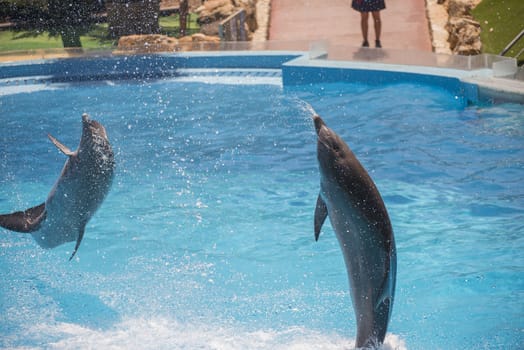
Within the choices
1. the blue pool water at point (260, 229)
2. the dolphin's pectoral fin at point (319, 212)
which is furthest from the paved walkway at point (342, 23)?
the dolphin's pectoral fin at point (319, 212)

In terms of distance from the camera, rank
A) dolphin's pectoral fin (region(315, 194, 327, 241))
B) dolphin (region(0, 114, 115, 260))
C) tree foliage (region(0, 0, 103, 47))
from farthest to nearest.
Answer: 1. tree foliage (region(0, 0, 103, 47))
2. dolphin (region(0, 114, 115, 260))
3. dolphin's pectoral fin (region(315, 194, 327, 241))

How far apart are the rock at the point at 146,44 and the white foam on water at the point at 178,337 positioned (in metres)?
7.29

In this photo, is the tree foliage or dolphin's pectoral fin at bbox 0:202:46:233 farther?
the tree foliage

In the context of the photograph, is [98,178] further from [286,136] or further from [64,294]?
[286,136]

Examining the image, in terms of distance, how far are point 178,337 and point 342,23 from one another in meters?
9.60

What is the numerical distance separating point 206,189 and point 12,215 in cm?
276

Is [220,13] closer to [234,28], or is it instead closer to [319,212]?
[234,28]

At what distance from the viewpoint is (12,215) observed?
4.01m

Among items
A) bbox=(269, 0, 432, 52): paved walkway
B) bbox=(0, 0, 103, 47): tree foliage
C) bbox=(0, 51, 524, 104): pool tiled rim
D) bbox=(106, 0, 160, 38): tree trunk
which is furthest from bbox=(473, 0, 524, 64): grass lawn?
bbox=(0, 0, 103, 47): tree foliage

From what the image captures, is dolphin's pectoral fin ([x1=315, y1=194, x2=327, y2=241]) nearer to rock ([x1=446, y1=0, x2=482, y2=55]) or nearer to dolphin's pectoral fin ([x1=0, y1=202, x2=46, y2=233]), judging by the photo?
dolphin's pectoral fin ([x1=0, y1=202, x2=46, y2=233])

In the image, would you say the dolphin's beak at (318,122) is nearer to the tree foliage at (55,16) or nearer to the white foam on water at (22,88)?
the white foam on water at (22,88)

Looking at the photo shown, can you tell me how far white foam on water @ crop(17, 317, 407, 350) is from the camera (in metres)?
4.05

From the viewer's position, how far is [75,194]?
3785 millimetres

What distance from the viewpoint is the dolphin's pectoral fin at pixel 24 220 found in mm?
3992
